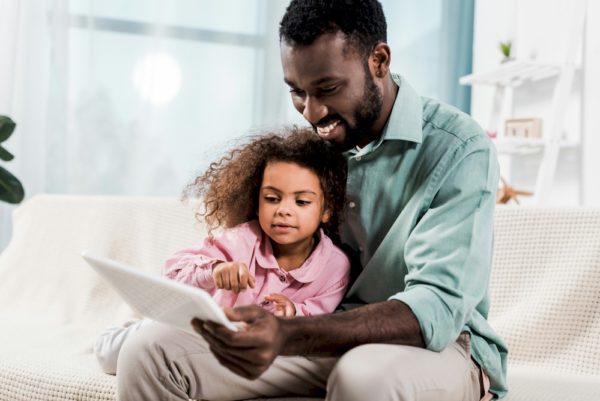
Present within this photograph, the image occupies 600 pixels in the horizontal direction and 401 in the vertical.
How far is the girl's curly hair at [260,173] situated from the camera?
134cm

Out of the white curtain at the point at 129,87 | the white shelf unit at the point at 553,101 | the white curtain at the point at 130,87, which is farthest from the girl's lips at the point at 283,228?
the white shelf unit at the point at 553,101

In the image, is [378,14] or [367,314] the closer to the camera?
[367,314]

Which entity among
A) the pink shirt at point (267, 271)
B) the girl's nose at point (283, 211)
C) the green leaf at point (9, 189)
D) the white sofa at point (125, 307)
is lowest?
the white sofa at point (125, 307)

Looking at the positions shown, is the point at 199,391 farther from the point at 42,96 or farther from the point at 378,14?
the point at 42,96

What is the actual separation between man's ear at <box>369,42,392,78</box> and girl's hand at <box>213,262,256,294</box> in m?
0.40

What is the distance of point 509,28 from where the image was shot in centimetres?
327

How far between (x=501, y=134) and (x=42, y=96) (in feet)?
6.58

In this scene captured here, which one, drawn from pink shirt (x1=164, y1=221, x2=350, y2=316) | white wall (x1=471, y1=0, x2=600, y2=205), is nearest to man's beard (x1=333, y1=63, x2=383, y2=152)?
pink shirt (x1=164, y1=221, x2=350, y2=316)

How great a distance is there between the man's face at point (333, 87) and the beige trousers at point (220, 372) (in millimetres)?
392

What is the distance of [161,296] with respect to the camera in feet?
2.75

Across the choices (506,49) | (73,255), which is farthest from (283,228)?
(506,49)

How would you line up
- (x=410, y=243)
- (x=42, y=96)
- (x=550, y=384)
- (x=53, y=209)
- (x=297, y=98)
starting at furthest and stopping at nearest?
(x=42, y=96) → (x=53, y=209) → (x=550, y=384) → (x=297, y=98) → (x=410, y=243)

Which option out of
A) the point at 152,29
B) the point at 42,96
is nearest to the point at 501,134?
the point at 152,29

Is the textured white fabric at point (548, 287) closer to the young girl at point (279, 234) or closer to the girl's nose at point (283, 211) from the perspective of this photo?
the young girl at point (279, 234)
